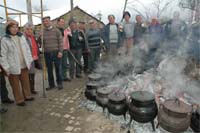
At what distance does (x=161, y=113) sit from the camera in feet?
11.3

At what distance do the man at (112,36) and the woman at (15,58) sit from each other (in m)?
2.70

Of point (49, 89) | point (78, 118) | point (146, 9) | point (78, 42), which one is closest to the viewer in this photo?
point (78, 118)

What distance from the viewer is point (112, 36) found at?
6.34 m

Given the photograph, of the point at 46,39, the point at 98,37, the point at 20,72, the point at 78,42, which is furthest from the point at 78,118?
the point at 98,37

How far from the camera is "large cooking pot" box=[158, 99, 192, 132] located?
3.22 meters

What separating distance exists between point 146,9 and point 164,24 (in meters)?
7.84

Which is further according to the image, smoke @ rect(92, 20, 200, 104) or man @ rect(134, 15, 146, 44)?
man @ rect(134, 15, 146, 44)

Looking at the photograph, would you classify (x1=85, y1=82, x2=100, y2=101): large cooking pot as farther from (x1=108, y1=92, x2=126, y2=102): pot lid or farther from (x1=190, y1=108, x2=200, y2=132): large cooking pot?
(x1=190, y1=108, x2=200, y2=132): large cooking pot

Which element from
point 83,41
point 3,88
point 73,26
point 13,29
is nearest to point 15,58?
point 13,29

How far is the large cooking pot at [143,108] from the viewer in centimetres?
348

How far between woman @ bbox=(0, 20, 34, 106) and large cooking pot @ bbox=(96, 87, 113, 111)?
66.5 inches

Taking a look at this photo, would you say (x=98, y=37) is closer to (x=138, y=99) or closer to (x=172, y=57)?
(x=172, y=57)

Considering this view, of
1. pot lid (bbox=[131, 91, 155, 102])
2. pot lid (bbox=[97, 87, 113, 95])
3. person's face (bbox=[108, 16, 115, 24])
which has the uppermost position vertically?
person's face (bbox=[108, 16, 115, 24])

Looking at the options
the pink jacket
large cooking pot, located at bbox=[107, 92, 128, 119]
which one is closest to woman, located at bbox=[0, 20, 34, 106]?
the pink jacket
